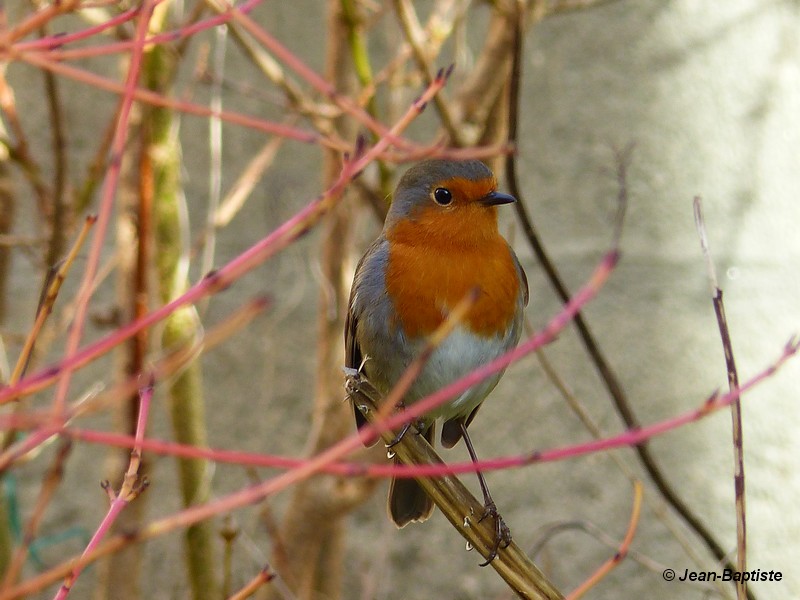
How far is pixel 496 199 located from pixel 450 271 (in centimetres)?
20

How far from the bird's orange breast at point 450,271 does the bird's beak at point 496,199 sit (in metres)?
0.03

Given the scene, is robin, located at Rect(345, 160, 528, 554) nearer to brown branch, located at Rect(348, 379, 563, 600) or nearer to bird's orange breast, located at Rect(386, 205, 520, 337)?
bird's orange breast, located at Rect(386, 205, 520, 337)

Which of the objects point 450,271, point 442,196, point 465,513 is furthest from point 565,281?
point 465,513

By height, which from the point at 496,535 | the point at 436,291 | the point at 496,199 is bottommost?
the point at 496,535

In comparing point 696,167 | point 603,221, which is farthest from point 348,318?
point 696,167

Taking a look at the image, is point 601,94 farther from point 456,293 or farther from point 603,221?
point 456,293

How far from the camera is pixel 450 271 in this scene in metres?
2.13

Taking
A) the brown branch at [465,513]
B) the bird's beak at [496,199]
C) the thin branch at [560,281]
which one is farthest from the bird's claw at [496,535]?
the bird's beak at [496,199]

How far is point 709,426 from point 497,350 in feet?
4.88

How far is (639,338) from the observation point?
132 inches

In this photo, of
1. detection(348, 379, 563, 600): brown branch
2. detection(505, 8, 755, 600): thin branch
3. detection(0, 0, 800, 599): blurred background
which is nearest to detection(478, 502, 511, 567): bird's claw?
detection(348, 379, 563, 600): brown branch

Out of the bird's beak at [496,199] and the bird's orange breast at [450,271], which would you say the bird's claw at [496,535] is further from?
the bird's beak at [496,199]

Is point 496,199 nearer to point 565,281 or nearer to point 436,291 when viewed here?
point 436,291

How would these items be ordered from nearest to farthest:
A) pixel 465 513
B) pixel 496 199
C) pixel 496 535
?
pixel 465 513 → pixel 496 535 → pixel 496 199
